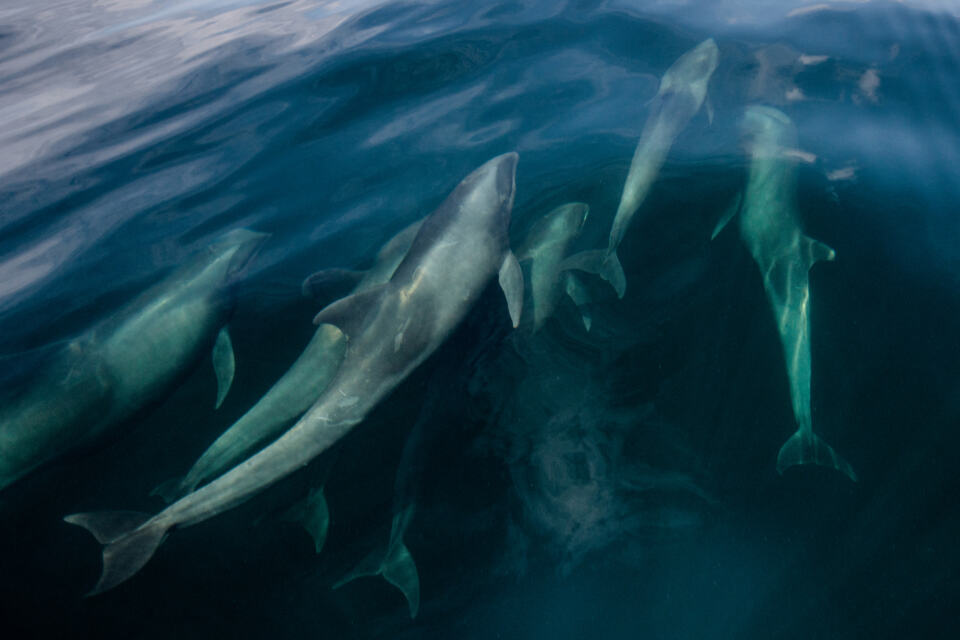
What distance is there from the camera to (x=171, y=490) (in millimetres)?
4949

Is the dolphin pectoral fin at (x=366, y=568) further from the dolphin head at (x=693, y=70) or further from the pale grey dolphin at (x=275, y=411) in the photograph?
the dolphin head at (x=693, y=70)

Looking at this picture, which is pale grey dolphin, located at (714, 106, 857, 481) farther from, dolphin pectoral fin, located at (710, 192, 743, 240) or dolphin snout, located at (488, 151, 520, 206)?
dolphin snout, located at (488, 151, 520, 206)

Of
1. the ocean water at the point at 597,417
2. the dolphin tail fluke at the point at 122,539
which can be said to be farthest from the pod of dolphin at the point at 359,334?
the ocean water at the point at 597,417

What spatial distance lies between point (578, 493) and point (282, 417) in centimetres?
299

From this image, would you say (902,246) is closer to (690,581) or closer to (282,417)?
(690,581)

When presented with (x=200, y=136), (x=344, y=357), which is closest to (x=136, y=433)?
(x=344, y=357)

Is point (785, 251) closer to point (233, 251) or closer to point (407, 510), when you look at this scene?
point (407, 510)

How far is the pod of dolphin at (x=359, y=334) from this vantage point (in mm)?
Result: 4547

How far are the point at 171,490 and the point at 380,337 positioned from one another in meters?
2.42

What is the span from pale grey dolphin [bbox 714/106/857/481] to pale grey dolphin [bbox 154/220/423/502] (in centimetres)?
436

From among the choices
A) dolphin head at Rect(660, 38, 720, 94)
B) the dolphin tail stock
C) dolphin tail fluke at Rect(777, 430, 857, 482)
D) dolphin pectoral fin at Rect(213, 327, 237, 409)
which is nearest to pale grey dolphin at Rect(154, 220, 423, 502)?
dolphin pectoral fin at Rect(213, 327, 237, 409)

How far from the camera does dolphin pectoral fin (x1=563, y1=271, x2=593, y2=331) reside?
5656 millimetres

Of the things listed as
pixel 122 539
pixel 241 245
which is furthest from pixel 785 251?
pixel 122 539

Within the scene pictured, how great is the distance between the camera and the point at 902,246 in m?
5.64
